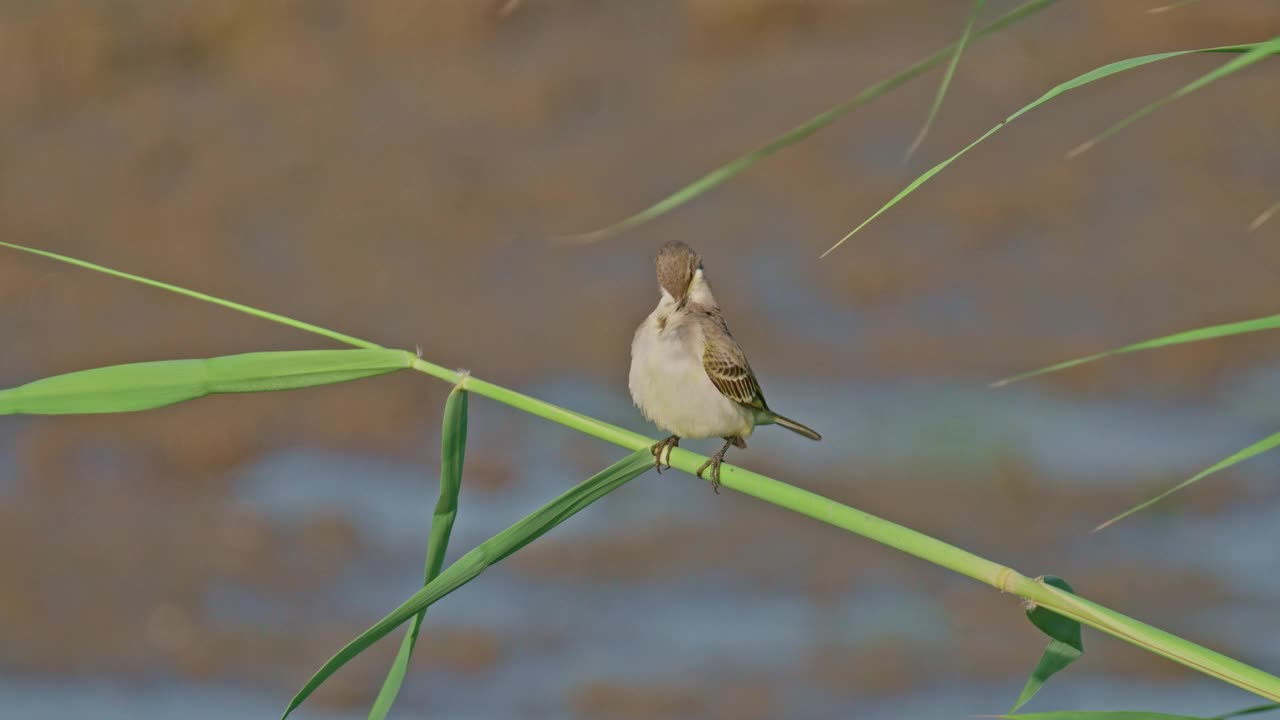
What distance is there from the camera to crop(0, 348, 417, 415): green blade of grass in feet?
5.36

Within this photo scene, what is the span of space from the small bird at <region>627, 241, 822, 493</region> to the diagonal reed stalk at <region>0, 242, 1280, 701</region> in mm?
1108

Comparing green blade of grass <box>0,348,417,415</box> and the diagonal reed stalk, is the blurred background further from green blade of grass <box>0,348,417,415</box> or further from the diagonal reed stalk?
green blade of grass <box>0,348,417,415</box>

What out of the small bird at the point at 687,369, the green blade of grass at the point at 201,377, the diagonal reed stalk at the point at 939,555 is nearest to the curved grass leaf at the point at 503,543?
the diagonal reed stalk at the point at 939,555

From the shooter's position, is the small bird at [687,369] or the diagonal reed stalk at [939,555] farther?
the small bird at [687,369]

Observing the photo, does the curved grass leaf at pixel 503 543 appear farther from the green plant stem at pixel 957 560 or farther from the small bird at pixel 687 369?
the small bird at pixel 687 369

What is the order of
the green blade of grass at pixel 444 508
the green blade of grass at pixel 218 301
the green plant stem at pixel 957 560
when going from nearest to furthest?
1. the green plant stem at pixel 957 560
2. the green blade of grass at pixel 218 301
3. the green blade of grass at pixel 444 508

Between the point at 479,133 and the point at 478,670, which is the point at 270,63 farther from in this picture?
the point at 478,670

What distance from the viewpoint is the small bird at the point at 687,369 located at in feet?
9.54

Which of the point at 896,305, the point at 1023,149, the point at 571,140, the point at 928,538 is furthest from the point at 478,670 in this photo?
the point at 928,538

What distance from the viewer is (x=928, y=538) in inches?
56.6

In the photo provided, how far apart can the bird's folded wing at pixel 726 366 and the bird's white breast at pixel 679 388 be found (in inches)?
0.5

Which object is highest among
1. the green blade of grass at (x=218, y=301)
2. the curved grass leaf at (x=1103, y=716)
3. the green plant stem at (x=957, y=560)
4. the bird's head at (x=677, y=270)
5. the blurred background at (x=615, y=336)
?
the blurred background at (x=615, y=336)

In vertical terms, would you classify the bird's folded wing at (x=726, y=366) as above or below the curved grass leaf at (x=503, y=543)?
above

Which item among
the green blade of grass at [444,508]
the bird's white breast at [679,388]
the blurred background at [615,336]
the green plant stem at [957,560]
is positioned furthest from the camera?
the blurred background at [615,336]
